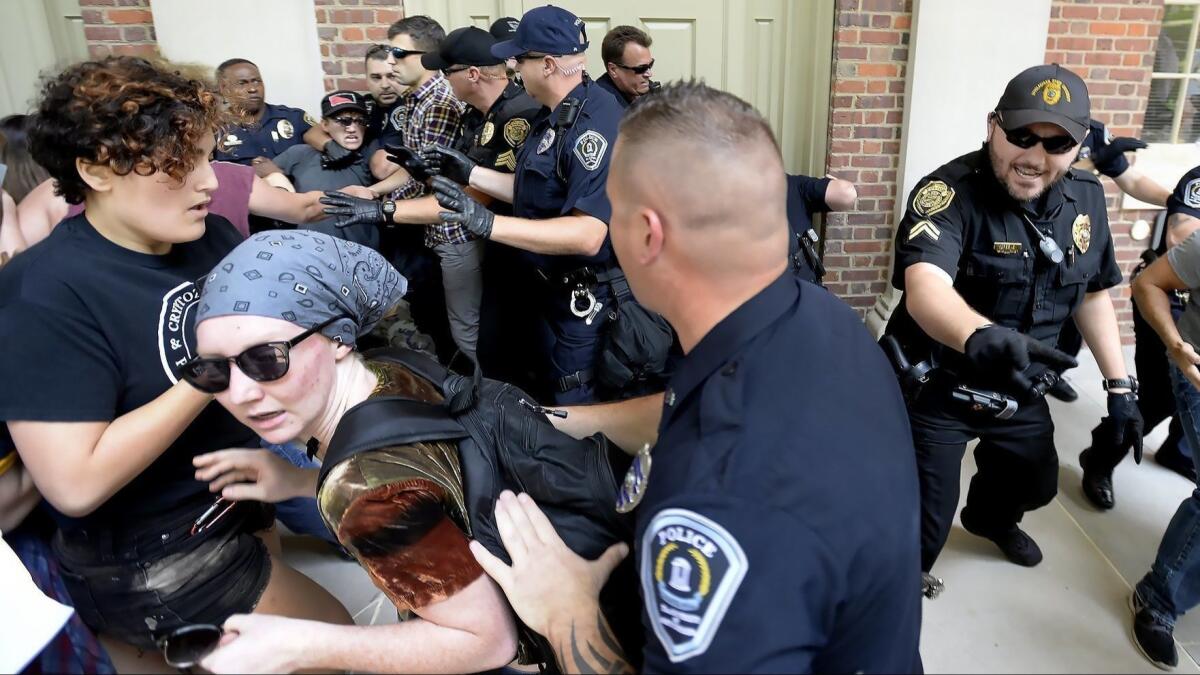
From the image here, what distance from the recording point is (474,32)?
3.09 metres

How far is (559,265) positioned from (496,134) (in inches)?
30.0

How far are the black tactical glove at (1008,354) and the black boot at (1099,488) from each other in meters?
1.46

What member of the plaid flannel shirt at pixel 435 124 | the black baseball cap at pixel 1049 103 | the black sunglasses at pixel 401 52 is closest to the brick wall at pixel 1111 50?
the black baseball cap at pixel 1049 103

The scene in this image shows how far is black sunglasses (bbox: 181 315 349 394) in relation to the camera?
4.33 feet

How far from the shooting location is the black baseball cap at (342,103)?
362 cm

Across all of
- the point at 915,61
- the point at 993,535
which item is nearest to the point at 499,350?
the point at 993,535

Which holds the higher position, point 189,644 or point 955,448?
point 189,644

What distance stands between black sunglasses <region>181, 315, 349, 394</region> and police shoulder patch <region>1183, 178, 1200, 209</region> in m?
2.71

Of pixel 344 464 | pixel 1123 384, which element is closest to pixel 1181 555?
pixel 1123 384

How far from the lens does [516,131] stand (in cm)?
311

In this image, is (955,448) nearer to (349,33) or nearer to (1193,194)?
(1193,194)

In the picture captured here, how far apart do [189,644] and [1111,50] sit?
15.9 feet

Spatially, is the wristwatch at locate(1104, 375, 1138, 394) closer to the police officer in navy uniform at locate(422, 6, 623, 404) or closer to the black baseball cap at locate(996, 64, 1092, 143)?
the black baseball cap at locate(996, 64, 1092, 143)

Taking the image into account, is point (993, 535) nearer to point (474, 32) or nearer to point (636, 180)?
point (636, 180)
